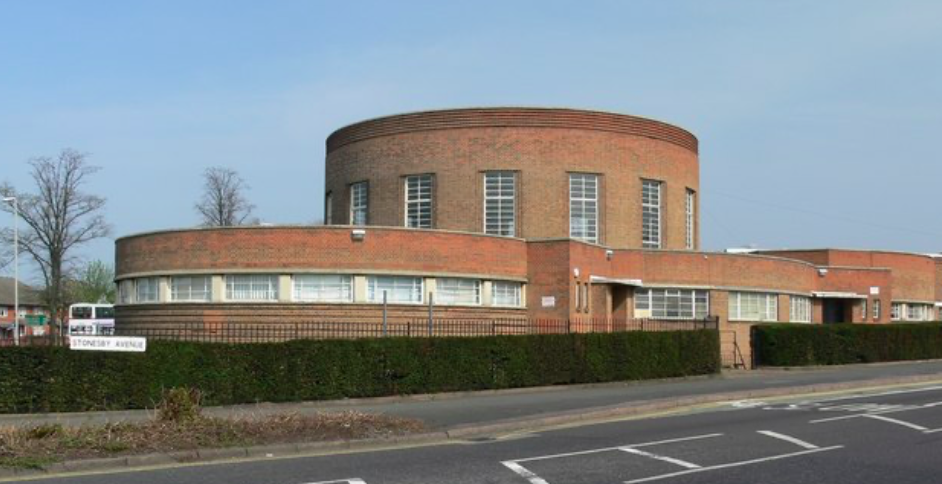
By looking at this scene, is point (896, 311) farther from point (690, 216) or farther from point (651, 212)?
point (651, 212)

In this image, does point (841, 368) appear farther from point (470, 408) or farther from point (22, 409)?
point (22, 409)

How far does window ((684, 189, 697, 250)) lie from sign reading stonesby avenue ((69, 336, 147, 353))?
34.3m

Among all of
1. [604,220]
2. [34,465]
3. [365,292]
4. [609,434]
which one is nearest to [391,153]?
[604,220]

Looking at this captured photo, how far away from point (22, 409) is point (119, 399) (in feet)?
5.77

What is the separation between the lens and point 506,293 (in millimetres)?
35219

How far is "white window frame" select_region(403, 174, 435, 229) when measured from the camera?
43281mm

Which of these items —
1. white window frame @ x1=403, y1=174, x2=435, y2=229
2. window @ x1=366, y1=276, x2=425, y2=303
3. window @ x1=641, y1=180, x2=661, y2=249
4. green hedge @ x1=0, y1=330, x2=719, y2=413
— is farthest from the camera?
window @ x1=641, y1=180, x2=661, y2=249

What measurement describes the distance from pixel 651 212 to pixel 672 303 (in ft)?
18.3

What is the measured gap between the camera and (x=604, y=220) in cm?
4269

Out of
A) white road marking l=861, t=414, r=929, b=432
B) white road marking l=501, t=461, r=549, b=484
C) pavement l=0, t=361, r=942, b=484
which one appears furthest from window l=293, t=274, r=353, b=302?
white road marking l=501, t=461, r=549, b=484

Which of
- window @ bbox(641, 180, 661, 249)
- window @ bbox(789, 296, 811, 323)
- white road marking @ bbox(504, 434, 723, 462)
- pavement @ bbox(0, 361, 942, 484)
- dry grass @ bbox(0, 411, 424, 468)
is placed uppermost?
window @ bbox(641, 180, 661, 249)

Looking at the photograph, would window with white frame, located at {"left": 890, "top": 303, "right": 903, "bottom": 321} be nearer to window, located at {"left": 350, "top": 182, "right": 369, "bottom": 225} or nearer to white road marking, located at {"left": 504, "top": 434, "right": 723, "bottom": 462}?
window, located at {"left": 350, "top": 182, "right": 369, "bottom": 225}

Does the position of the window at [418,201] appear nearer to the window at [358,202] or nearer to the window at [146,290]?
the window at [358,202]

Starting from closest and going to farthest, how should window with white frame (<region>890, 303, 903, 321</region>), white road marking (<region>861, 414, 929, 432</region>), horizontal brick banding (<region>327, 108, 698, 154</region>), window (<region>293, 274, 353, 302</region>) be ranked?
white road marking (<region>861, 414, 929, 432</region>), window (<region>293, 274, 353, 302</region>), horizontal brick banding (<region>327, 108, 698, 154</region>), window with white frame (<region>890, 303, 903, 321</region>)
